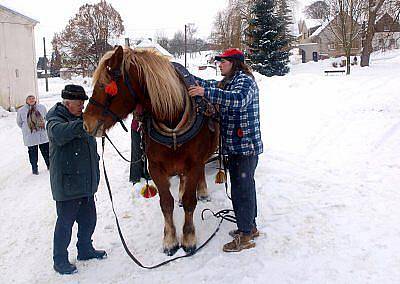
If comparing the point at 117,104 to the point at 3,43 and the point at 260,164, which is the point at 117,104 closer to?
the point at 260,164

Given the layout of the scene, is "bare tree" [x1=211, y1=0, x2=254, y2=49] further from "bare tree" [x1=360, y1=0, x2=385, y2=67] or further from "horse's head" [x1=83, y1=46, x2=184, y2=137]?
"horse's head" [x1=83, y1=46, x2=184, y2=137]

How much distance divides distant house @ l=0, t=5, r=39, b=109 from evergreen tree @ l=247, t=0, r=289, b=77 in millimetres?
13356

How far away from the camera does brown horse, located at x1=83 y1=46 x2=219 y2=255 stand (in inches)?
116

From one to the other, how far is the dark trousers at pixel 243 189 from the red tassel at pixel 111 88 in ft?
4.09

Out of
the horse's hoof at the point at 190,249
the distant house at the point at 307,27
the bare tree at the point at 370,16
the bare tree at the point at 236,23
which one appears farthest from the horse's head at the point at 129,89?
the distant house at the point at 307,27

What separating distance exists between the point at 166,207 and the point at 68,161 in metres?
1.00

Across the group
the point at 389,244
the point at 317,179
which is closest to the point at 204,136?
the point at 389,244

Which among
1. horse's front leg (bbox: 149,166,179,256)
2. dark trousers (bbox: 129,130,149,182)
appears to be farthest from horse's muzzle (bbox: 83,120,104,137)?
dark trousers (bbox: 129,130,149,182)

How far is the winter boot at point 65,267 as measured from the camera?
335 centimetres

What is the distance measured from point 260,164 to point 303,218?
187 cm

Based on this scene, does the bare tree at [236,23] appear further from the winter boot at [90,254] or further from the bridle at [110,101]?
the bridle at [110,101]

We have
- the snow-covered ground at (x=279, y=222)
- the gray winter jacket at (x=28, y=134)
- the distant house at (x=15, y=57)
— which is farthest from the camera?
the distant house at (x=15, y=57)

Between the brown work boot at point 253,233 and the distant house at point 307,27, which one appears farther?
the distant house at point 307,27

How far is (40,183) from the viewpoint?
246 inches
